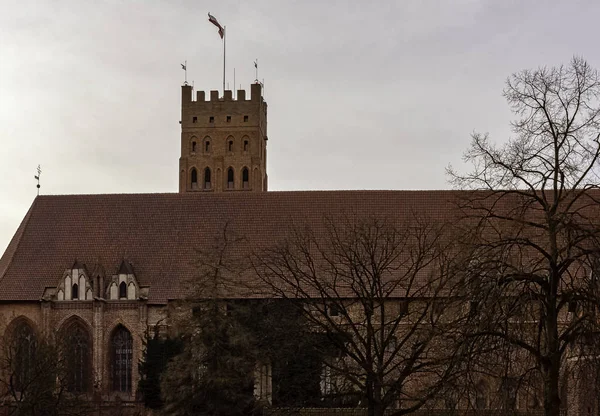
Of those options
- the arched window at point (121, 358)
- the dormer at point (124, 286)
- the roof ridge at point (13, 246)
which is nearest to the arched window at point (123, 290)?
the dormer at point (124, 286)

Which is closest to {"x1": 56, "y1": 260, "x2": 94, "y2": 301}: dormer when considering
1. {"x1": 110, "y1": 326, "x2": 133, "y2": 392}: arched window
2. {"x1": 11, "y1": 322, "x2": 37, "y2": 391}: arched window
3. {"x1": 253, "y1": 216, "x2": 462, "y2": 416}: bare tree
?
{"x1": 110, "y1": 326, "x2": 133, "y2": 392}: arched window

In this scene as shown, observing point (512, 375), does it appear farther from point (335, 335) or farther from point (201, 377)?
point (201, 377)

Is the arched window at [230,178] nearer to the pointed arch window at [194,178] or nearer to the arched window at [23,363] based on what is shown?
the pointed arch window at [194,178]

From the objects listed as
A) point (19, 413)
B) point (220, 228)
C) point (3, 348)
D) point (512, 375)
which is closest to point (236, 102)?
point (220, 228)

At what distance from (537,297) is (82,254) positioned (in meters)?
38.4

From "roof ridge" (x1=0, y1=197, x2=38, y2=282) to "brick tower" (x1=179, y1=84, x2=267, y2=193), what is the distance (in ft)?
46.8

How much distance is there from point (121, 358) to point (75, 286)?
438 cm

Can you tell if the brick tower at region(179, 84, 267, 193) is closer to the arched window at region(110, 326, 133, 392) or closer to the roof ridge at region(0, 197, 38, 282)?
the roof ridge at region(0, 197, 38, 282)

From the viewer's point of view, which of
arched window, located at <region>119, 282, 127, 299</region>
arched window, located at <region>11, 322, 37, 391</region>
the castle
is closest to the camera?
arched window, located at <region>11, 322, 37, 391</region>

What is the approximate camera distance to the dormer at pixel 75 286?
54.1m

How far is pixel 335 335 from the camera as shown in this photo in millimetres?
36562

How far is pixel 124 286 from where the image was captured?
5406 centimetres

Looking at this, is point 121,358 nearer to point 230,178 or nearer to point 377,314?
point 377,314

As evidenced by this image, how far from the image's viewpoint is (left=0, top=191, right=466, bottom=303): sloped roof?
54625mm
